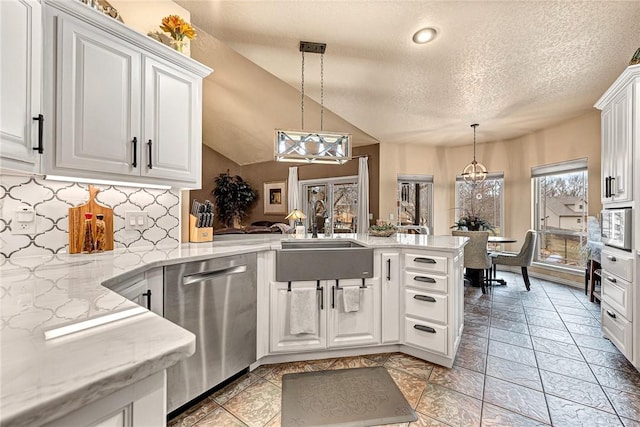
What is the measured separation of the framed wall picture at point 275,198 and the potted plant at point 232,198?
441mm

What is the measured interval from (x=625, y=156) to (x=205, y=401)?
11.1 feet

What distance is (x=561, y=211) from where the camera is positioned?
485 centimetres

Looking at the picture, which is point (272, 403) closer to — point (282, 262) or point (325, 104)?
point (282, 262)

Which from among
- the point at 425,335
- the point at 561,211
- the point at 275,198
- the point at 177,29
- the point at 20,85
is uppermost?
the point at 177,29

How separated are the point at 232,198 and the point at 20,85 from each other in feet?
21.8

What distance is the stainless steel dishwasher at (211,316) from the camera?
155 centimetres

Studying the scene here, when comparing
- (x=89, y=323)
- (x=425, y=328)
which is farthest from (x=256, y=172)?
(x=89, y=323)

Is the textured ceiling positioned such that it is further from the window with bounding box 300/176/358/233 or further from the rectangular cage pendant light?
the window with bounding box 300/176/358/233

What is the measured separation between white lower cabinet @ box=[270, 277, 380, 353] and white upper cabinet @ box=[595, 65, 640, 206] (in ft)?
6.54

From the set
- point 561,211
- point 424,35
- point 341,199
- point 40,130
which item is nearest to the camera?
point 40,130

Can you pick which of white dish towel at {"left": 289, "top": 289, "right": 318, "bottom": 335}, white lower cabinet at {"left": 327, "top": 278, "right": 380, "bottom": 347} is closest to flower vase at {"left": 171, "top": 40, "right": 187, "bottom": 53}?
white dish towel at {"left": 289, "top": 289, "right": 318, "bottom": 335}

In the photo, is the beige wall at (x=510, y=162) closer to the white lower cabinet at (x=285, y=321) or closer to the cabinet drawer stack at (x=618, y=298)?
the cabinet drawer stack at (x=618, y=298)

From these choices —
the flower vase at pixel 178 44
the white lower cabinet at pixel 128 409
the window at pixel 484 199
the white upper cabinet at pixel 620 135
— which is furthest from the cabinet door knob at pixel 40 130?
the window at pixel 484 199

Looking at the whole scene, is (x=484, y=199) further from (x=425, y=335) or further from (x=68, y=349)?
(x=68, y=349)
